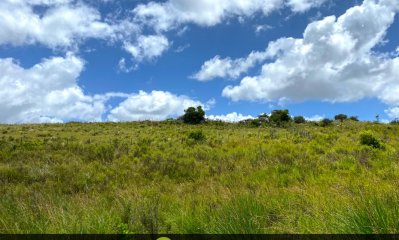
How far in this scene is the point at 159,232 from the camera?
25.6ft

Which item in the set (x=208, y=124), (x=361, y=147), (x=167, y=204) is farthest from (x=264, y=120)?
(x=167, y=204)

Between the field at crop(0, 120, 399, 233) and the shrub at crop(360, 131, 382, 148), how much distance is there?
1.40 ft

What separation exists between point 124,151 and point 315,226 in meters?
19.2

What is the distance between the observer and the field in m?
6.98

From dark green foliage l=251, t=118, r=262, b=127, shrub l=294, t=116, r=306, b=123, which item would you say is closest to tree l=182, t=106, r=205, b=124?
dark green foliage l=251, t=118, r=262, b=127

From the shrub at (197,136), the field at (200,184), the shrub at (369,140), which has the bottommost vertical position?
the field at (200,184)

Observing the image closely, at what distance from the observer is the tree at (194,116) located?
152 feet

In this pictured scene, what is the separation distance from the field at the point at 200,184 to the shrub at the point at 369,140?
427 millimetres

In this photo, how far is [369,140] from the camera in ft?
82.2

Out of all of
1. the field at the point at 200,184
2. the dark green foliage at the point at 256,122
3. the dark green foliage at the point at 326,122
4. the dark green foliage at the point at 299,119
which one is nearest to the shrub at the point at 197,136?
the field at the point at 200,184

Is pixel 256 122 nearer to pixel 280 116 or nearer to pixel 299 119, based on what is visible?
pixel 280 116

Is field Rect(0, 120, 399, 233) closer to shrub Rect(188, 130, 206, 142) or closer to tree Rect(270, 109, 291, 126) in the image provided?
shrub Rect(188, 130, 206, 142)

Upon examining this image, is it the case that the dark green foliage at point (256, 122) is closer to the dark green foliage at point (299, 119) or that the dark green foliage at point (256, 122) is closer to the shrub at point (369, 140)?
the dark green foliage at point (299, 119)

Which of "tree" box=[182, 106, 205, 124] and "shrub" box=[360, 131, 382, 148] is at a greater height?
"tree" box=[182, 106, 205, 124]
